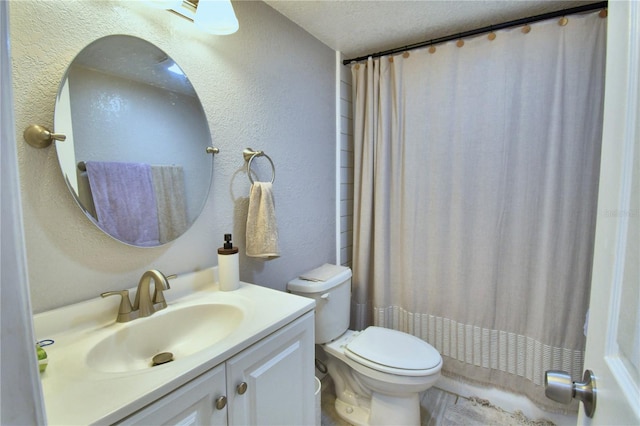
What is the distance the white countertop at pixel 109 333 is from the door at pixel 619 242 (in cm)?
74

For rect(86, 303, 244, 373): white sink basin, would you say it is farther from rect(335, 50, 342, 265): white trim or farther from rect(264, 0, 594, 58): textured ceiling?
rect(264, 0, 594, 58): textured ceiling

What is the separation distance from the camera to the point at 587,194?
4.74 feet

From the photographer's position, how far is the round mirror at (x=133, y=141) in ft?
2.84

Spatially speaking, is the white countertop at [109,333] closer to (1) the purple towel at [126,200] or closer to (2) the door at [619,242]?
(1) the purple towel at [126,200]

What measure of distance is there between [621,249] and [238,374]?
2.79 feet

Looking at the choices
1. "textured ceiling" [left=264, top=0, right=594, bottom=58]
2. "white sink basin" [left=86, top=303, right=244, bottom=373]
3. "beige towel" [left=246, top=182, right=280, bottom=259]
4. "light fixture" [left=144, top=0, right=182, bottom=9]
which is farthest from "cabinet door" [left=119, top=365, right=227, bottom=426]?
"textured ceiling" [left=264, top=0, right=594, bottom=58]

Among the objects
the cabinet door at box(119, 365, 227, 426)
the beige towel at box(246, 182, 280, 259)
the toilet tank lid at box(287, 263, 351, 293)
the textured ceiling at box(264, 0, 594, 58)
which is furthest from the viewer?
the toilet tank lid at box(287, 263, 351, 293)

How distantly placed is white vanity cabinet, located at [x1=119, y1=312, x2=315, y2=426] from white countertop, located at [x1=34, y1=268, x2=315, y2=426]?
26 mm

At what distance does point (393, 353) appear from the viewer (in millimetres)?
1487

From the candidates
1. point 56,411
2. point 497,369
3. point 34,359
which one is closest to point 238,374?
point 56,411

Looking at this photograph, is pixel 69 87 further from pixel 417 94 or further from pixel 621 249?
pixel 417 94

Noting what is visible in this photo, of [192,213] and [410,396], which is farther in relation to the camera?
[410,396]

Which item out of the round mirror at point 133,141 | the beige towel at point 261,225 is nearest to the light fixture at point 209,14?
the round mirror at point 133,141

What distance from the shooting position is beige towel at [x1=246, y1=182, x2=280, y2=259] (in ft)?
4.30
